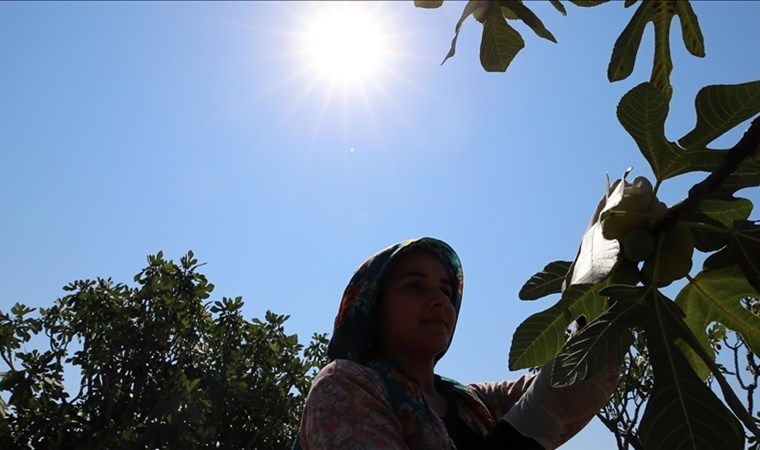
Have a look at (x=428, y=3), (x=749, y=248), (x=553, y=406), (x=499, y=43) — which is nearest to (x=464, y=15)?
(x=428, y=3)

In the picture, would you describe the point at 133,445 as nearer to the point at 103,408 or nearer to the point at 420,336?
the point at 103,408

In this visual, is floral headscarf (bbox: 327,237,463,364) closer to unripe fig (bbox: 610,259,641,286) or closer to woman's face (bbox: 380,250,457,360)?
woman's face (bbox: 380,250,457,360)

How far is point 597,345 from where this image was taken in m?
0.93

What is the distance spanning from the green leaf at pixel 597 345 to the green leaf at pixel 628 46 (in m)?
0.42

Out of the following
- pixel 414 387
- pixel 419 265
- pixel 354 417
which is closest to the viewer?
pixel 354 417

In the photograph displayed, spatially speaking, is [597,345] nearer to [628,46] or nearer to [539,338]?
[539,338]

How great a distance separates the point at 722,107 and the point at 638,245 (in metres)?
0.27

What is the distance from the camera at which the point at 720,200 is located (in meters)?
1.09

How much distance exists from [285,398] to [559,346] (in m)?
6.43

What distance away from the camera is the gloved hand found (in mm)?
1450

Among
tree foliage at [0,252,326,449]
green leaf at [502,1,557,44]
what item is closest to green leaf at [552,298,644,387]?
green leaf at [502,1,557,44]

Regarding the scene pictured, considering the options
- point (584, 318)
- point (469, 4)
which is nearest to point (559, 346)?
point (584, 318)

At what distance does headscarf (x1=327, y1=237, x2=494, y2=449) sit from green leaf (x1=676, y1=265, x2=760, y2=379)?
878 mm

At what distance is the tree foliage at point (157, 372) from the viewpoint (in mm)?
6449
